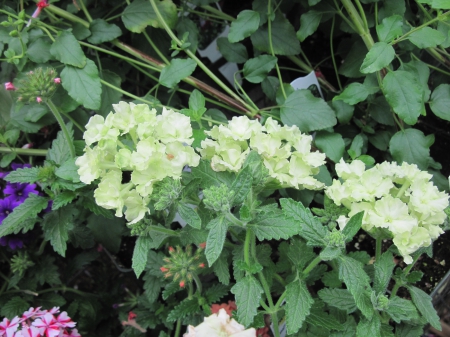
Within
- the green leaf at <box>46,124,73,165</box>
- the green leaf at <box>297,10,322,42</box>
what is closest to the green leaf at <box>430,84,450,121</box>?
the green leaf at <box>297,10,322,42</box>

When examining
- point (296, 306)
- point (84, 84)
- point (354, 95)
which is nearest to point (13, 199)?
point (84, 84)

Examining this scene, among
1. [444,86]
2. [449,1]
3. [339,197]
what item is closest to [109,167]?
[339,197]

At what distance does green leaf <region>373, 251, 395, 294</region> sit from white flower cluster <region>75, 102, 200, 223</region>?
44 centimetres

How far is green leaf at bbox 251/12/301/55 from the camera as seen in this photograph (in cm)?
140

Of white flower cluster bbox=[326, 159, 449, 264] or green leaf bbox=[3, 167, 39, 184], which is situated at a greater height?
white flower cluster bbox=[326, 159, 449, 264]

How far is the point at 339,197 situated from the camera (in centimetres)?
90

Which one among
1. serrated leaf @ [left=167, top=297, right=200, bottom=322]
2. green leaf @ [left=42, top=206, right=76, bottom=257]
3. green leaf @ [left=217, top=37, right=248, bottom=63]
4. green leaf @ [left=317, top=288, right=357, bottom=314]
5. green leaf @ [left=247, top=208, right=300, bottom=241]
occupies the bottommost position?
serrated leaf @ [left=167, top=297, right=200, bottom=322]

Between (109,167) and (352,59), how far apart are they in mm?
862

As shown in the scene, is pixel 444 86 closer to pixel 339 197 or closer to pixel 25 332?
pixel 339 197

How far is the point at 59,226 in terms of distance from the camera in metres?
1.15

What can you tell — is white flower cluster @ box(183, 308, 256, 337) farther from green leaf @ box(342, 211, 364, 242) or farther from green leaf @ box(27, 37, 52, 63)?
green leaf @ box(27, 37, 52, 63)

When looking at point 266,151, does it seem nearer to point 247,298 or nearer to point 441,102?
point 247,298

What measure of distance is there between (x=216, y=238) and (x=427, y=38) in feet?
2.37

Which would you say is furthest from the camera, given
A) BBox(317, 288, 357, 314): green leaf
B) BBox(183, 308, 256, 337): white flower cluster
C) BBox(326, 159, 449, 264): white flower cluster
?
BBox(317, 288, 357, 314): green leaf
